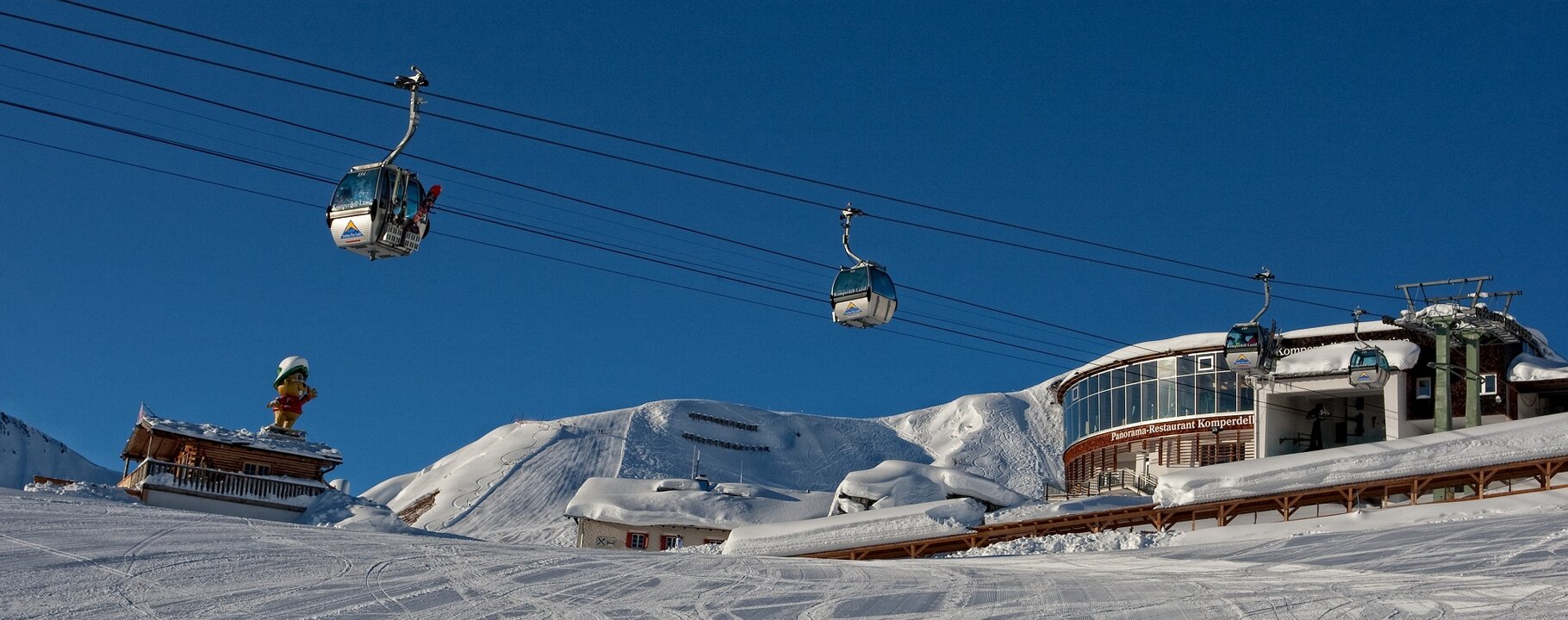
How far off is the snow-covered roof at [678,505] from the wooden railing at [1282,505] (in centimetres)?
1429

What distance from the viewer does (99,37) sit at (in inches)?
829

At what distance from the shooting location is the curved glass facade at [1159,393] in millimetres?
54688

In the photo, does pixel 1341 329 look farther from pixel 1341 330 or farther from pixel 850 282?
pixel 850 282

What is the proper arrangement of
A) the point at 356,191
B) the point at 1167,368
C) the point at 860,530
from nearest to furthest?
the point at 356,191
the point at 860,530
the point at 1167,368

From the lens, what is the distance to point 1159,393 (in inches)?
2223

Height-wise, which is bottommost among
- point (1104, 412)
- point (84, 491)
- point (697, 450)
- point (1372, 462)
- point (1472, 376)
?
point (84, 491)

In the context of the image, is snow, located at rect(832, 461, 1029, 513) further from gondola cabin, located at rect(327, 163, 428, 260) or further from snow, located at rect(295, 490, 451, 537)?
gondola cabin, located at rect(327, 163, 428, 260)

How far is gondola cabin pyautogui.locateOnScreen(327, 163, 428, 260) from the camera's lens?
2286 cm

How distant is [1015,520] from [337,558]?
20.4 m

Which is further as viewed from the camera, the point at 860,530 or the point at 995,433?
the point at 995,433

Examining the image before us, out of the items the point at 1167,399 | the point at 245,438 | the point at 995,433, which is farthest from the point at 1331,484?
the point at 995,433

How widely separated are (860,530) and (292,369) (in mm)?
17868

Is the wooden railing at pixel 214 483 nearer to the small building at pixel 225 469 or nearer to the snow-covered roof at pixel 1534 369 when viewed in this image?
the small building at pixel 225 469

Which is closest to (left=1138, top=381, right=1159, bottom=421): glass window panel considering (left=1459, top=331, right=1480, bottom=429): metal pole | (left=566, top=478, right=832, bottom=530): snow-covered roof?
(left=1459, top=331, right=1480, bottom=429): metal pole
